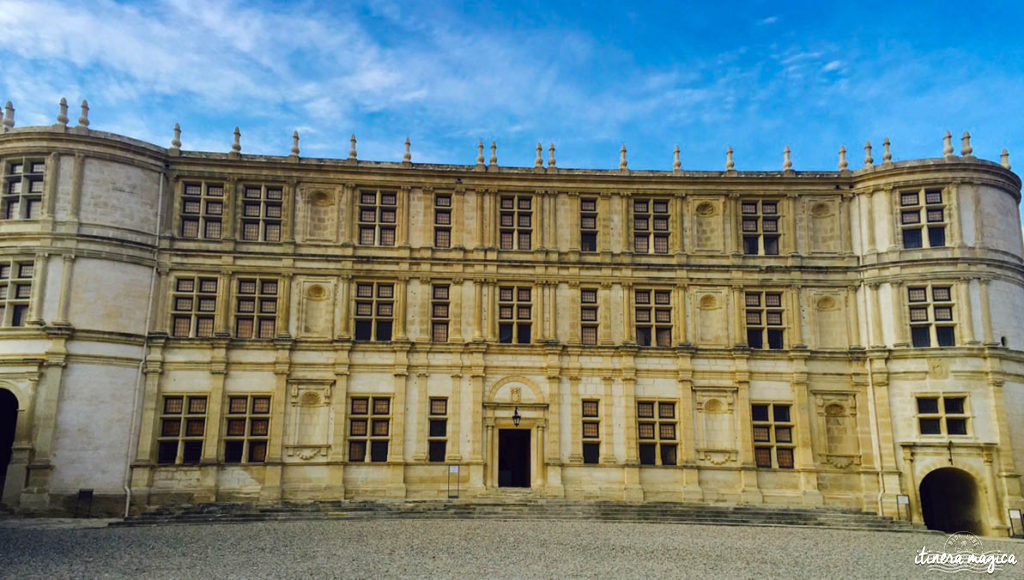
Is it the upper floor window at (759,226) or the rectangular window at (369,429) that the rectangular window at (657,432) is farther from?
the rectangular window at (369,429)

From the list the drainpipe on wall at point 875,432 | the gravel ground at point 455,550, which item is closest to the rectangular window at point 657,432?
the gravel ground at point 455,550

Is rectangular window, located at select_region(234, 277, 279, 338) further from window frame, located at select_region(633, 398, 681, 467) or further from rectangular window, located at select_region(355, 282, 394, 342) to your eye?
window frame, located at select_region(633, 398, 681, 467)

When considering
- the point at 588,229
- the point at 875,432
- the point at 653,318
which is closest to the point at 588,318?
the point at 653,318

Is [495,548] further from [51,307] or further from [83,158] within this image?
[83,158]

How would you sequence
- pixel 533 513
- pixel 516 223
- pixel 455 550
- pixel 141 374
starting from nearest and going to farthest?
pixel 455 550, pixel 533 513, pixel 141 374, pixel 516 223

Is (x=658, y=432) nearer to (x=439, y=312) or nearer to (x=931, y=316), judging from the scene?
(x=439, y=312)

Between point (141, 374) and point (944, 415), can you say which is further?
point (141, 374)

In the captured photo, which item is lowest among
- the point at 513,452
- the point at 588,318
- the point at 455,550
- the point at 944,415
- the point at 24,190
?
the point at 455,550

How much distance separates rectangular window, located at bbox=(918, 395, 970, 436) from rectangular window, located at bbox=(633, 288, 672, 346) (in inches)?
355

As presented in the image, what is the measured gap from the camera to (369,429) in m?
27.5

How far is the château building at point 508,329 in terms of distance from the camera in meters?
26.5

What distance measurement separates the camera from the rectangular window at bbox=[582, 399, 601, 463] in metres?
27.9

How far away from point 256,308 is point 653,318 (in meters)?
14.5

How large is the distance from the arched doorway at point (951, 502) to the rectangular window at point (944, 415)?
1323 mm
